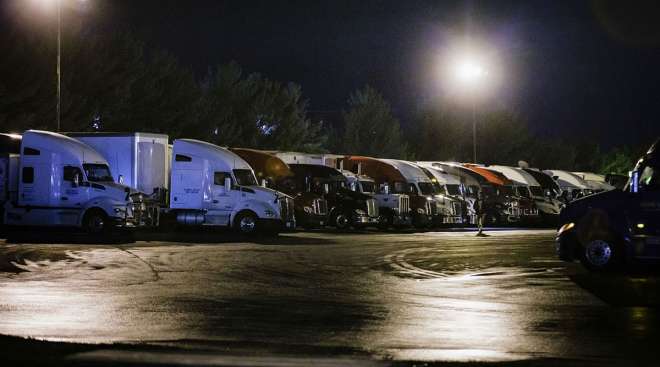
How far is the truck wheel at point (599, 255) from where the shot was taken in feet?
61.8

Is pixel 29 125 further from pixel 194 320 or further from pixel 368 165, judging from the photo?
pixel 194 320

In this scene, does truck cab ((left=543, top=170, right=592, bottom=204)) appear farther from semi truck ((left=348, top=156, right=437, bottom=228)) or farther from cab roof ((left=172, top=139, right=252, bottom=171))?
cab roof ((left=172, top=139, right=252, bottom=171))

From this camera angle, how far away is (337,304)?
46.3 ft

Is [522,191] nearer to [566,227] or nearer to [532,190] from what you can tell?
[532,190]

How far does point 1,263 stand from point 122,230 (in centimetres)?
1413

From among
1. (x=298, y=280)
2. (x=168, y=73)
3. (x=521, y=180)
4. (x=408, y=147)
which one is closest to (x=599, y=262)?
(x=298, y=280)

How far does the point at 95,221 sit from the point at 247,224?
16.4ft

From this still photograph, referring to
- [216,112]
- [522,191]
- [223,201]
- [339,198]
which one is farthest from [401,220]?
[216,112]

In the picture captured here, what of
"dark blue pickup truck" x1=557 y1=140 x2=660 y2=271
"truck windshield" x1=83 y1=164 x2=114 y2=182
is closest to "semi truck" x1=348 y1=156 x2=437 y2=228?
"truck windshield" x1=83 y1=164 x2=114 y2=182

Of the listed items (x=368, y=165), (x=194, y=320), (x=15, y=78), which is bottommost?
(x=194, y=320)

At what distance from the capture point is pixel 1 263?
20.5 m

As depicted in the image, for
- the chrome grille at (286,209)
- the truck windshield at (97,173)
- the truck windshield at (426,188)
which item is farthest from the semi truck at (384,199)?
the truck windshield at (97,173)

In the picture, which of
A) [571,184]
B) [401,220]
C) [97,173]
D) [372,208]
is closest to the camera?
[97,173]

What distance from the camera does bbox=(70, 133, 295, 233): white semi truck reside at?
111 ft
